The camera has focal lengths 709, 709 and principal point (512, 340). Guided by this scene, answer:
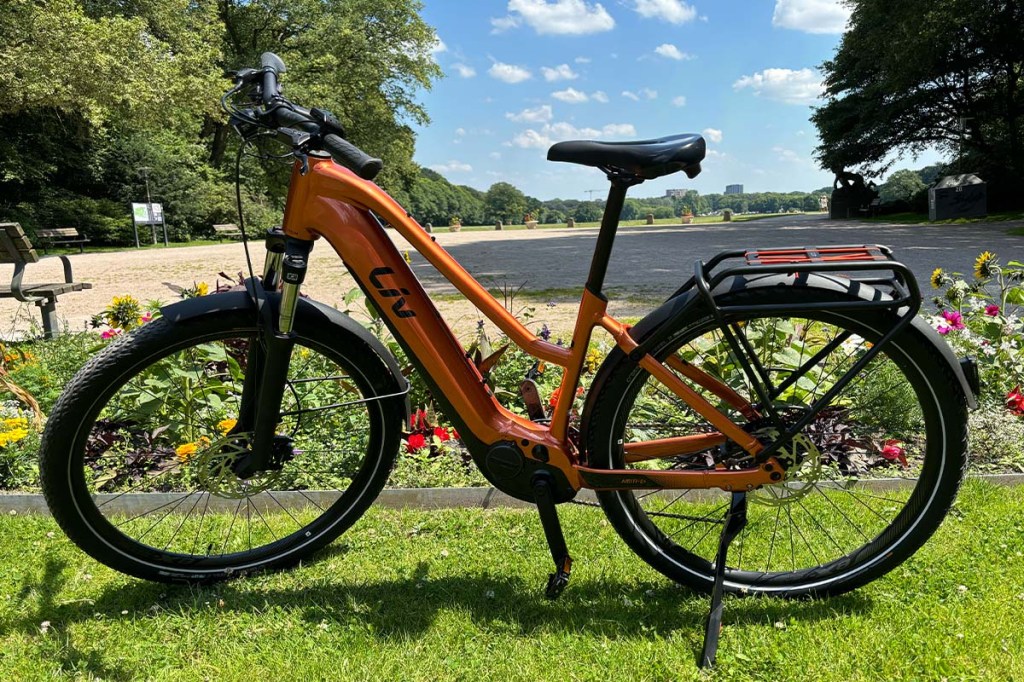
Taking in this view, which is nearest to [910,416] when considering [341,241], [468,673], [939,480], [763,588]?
[939,480]

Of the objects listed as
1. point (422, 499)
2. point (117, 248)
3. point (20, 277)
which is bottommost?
point (422, 499)

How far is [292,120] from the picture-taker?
76.6 inches

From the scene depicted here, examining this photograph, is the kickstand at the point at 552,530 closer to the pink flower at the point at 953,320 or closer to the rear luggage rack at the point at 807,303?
the rear luggage rack at the point at 807,303

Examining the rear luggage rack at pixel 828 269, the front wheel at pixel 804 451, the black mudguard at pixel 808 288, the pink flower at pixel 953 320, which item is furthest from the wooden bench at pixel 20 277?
the pink flower at pixel 953 320

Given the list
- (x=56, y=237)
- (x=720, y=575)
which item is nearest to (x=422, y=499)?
(x=720, y=575)

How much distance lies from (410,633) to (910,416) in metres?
2.31

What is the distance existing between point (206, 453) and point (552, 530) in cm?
113

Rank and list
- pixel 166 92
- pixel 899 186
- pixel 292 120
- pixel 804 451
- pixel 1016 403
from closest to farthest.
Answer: pixel 292 120 < pixel 804 451 < pixel 1016 403 < pixel 166 92 < pixel 899 186

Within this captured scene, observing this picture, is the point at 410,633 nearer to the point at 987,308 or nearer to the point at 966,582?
the point at 966,582

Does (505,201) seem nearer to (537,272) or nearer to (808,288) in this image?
(537,272)

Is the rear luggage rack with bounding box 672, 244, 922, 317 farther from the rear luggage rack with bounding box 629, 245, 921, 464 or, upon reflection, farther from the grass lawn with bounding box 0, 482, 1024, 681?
the grass lawn with bounding box 0, 482, 1024, 681

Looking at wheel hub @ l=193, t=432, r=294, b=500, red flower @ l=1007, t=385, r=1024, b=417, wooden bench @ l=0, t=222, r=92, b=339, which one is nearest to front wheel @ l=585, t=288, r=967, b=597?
red flower @ l=1007, t=385, r=1024, b=417

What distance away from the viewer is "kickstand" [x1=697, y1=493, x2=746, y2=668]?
6.27 ft

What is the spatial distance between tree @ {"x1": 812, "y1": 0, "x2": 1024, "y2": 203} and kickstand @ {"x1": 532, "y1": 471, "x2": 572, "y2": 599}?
2462cm
